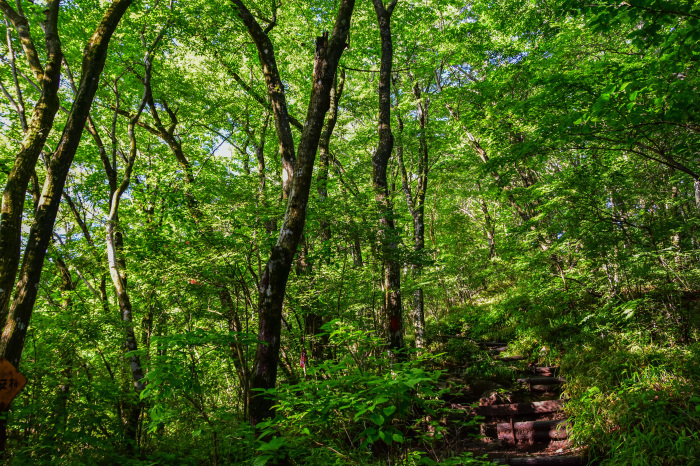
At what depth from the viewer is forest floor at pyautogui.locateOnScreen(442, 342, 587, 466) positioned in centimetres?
504

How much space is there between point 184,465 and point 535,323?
9408 mm

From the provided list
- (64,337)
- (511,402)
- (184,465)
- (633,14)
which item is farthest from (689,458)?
(64,337)

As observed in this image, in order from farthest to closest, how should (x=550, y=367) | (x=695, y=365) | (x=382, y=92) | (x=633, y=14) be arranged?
1. (x=550, y=367)
2. (x=382, y=92)
3. (x=695, y=365)
4. (x=633, y=14)

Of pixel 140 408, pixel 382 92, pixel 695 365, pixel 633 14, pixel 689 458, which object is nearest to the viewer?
pixel 633 14

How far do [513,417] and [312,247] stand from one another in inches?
203

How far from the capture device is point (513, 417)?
21.4 feet

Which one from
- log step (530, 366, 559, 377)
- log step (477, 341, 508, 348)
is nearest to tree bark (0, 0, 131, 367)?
log step (530, 366, 559, 377)

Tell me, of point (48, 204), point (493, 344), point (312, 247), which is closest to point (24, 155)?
point (48, 204)

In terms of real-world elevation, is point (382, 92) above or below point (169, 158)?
below

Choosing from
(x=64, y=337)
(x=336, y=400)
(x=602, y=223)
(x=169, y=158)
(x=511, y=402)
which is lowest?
(x=511, y=402)

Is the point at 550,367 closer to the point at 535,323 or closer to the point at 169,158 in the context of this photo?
the point at 535,323

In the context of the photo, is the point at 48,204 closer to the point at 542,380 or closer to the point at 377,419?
the point at 377,419

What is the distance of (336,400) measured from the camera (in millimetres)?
2428

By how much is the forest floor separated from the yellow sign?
449 centimetres
